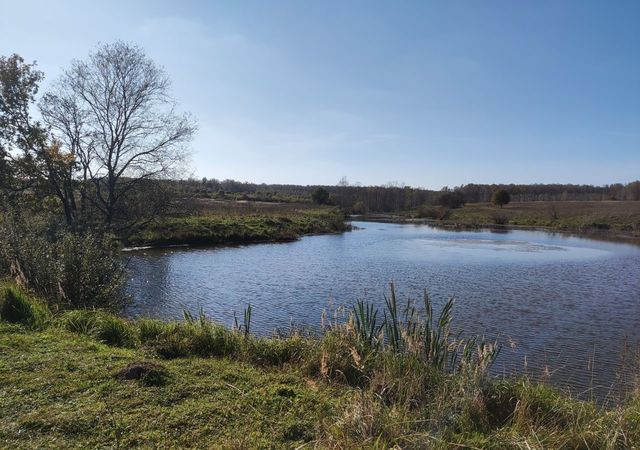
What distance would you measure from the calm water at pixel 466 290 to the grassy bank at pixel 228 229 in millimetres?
2949

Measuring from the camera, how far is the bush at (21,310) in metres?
7.61

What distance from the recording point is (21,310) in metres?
7.98

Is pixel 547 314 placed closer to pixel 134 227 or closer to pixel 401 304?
pixel 401 304

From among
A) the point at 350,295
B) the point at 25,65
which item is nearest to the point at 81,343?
the point at 350,295

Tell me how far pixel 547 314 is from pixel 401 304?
463cm

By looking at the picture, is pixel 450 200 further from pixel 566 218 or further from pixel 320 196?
pixel 320 196

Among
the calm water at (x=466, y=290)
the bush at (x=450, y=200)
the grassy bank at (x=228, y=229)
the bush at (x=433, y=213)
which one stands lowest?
the calm water at (x=466, y=290)

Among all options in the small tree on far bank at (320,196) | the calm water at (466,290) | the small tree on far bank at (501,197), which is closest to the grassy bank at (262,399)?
the calm water at (466,290)

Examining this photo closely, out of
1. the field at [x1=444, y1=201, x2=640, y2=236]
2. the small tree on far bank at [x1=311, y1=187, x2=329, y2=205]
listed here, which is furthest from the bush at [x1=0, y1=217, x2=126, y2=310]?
the small tree on far bank at [x1=311, y1=187, x2=329, y2=205]

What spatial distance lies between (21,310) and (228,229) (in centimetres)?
2703

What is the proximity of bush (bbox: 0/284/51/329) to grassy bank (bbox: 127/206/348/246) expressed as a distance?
59.8 ft

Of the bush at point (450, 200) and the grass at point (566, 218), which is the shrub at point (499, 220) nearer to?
the grass at point (566, 218)

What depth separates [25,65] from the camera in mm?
19047

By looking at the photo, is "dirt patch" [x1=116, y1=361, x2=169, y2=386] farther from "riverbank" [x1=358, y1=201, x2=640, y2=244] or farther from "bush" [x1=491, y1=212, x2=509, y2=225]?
"bush" [x1=491, y1=212, x2=509, y2=225]
